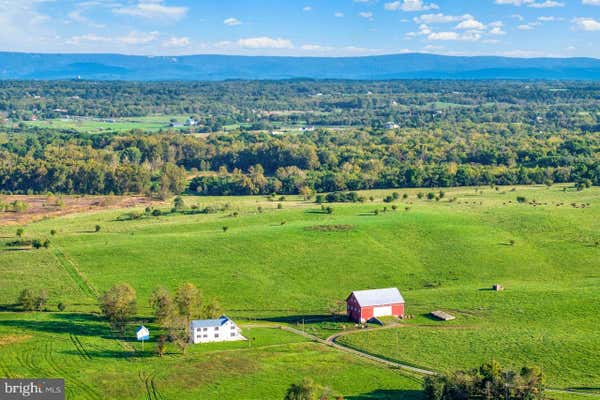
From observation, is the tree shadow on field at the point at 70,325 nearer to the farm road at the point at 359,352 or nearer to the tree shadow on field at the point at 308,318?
the farm road at the point at 359,352

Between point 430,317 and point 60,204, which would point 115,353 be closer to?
point 430,317

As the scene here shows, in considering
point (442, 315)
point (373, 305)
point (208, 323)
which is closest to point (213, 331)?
point (208, 323)

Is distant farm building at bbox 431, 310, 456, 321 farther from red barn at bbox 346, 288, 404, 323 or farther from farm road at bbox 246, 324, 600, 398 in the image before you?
farm road at bbox 246, 324, 600, 398

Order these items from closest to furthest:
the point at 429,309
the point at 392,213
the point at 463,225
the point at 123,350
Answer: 1. the point at 123,350
2. the point at 429,309
3. the point at 463,225
4. the point at 392,213

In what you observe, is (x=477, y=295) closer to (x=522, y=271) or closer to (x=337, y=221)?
(x=522, y=271)

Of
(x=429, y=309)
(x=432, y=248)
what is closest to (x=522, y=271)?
(x=432, y=248)

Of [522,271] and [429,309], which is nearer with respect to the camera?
[429,309]

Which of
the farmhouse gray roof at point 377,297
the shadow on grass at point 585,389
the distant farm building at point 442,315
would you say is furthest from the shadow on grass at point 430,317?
the shadow on grass at point 585,389

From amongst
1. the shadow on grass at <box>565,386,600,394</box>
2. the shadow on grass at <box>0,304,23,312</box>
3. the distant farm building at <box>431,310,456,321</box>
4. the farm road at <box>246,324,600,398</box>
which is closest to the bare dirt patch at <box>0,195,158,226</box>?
the shadow on grass at <box>0,304,23,312</box>
